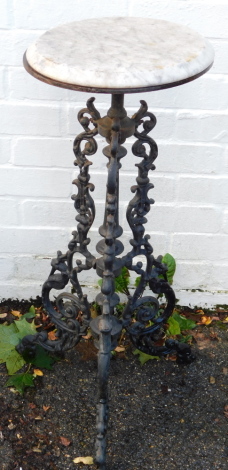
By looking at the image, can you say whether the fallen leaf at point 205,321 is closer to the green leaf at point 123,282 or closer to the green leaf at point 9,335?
the green leaf at point 123,282

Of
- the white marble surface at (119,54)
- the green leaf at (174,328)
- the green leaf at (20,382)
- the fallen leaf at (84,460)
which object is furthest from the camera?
the green leaf at (174,328)

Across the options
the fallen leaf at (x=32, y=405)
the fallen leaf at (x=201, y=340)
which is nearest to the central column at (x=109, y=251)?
the fallen leaf at (x=32, y=405)

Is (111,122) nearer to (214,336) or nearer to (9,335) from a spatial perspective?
(9,335)

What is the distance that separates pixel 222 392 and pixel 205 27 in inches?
61.0

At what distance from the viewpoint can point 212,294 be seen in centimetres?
325

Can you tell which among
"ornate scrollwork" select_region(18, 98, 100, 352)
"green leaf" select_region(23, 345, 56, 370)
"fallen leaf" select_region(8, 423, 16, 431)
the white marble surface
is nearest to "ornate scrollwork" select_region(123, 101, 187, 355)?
"ornate scrollwork" select_region(18, 98, 100, 352)

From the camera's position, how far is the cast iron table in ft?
6.01

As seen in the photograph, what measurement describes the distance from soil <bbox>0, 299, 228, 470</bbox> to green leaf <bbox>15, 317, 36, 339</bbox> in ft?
0.59

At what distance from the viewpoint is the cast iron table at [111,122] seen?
6.01 feet

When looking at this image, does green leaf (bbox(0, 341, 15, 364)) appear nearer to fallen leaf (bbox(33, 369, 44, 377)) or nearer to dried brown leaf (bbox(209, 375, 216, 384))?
fallen leaf (bbox(33, 369, 44, 377))

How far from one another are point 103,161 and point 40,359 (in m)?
0.93

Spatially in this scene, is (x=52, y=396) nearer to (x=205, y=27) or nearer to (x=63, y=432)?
(x=63, y=432)

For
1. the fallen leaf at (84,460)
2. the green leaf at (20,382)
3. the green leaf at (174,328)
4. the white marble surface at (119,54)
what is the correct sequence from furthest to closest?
the green leaf at (174,328) → the green leaf at (20,382) → the fallen leaf at (84,460) → the white marble surface at (119,54)

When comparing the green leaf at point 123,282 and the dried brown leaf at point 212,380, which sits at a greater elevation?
the green leaf at point 123,282
